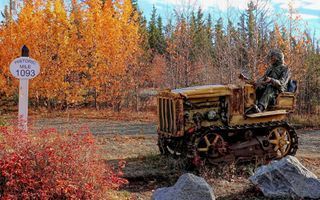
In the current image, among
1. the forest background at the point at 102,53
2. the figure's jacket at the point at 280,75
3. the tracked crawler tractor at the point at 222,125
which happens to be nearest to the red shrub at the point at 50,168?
the tracked crawler tractor at the point at 222,125

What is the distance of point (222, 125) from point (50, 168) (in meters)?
3.82

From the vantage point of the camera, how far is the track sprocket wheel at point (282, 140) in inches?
331

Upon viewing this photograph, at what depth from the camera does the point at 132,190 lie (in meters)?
6.82

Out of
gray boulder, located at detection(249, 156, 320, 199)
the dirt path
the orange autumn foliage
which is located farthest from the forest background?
gray boulder, located at detection(249, 156, 320, 199)

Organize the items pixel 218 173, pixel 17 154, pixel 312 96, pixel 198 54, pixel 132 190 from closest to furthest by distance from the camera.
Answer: pixel 17 154 < pixel 132 190 < pixel 218 173 < pixel 312 96 < pixel 198 54

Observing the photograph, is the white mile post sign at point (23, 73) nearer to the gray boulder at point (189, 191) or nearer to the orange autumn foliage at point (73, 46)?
the gray boulder at point (189, 191)

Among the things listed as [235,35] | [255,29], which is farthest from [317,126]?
[235,35]

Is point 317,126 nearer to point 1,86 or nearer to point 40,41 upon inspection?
point 40,41

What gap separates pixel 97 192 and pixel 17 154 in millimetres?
1027

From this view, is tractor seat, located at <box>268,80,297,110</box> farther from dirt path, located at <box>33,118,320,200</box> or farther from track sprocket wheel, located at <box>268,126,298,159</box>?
dirt path, located at <box>33,118,320,200</box>

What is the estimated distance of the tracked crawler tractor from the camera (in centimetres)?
768

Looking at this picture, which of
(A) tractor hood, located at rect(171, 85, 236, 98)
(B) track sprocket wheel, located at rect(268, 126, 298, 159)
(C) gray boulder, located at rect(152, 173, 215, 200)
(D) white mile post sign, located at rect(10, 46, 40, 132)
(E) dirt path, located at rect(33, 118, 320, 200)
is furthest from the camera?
(D) white mile post sign, located at rect(10, 46, 40, 132)

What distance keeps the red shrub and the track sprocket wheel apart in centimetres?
397

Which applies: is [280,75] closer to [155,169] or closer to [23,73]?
[155,169]
